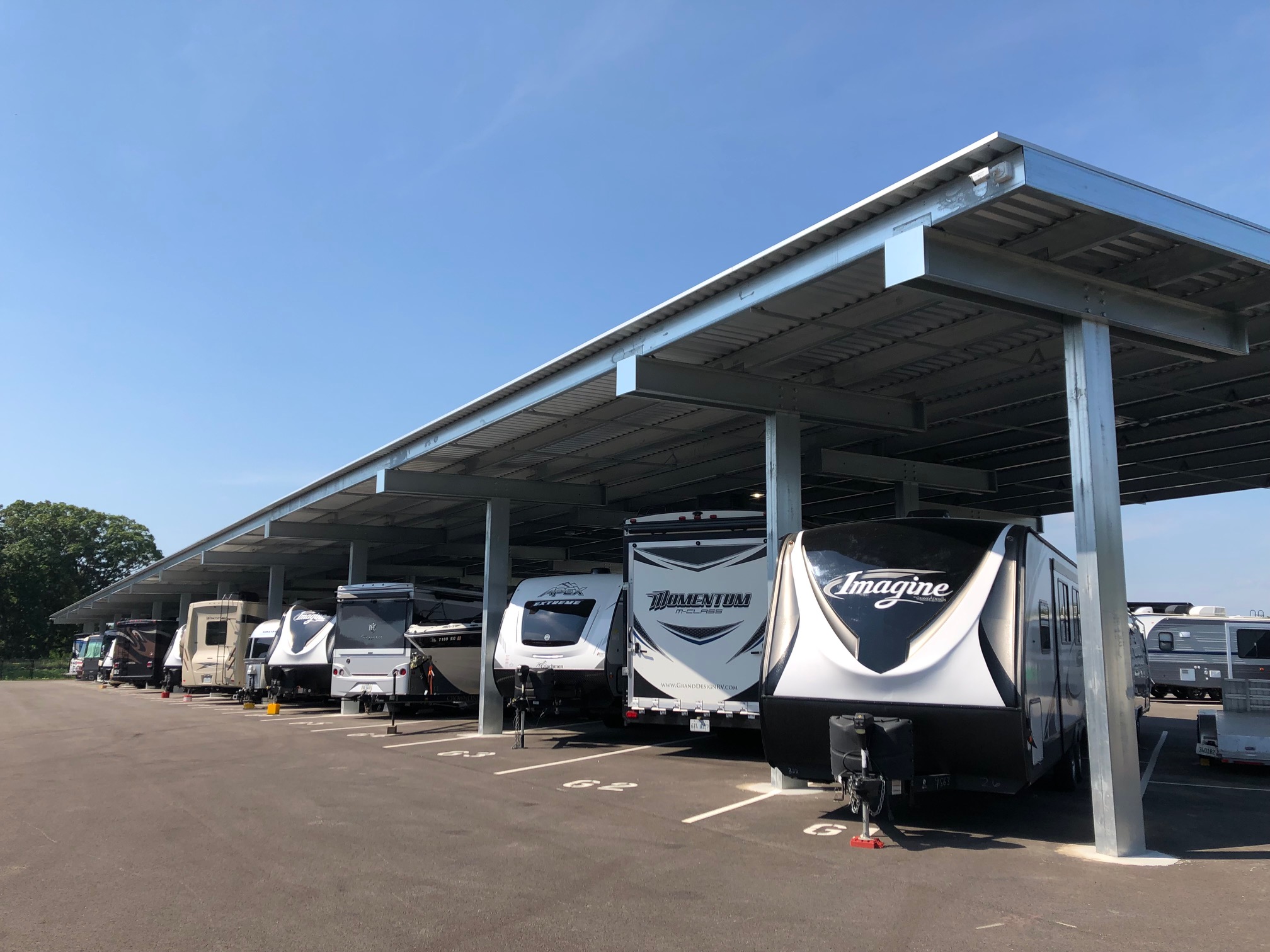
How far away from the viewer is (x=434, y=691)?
20.1m

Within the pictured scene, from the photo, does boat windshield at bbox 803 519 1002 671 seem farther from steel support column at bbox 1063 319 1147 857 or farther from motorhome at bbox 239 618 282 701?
motorhome at bbox 239 618 282 701

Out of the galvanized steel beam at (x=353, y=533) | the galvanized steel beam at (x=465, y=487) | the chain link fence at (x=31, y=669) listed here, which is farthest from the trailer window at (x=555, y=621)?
the chain link fence at (x=31, y=669)

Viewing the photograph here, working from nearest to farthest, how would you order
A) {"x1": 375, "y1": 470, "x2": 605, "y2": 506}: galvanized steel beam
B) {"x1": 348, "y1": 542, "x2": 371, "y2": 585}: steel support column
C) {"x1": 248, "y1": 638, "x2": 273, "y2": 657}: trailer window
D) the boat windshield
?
1. the boat windshield
2. {"x1": 375, "y1": 470, "x2": 605, "y2": 506}: galvanized steel beam
3. {"x1": 348, "y1": 542, "x2": 371, "y2": 585}: steel support column
4. {"x1": 248, "y1": 638, "x2": 273, "y2": 657}: trailer window

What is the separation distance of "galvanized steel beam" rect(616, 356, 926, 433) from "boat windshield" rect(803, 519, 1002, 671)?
306cm

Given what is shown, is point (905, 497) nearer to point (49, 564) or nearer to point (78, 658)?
point (78, 658)

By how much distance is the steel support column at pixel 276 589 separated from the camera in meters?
33.4

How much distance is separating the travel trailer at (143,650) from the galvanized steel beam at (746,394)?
3362cm

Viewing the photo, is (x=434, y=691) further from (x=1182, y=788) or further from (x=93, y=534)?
(x=93, y=534)

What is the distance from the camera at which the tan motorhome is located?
29.9 meters

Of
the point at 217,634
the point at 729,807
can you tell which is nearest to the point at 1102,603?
the point at 729,807

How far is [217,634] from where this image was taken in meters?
30.7

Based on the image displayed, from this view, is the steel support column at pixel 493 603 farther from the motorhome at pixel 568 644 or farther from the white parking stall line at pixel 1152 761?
the white parking stall line at pixel 1152 761

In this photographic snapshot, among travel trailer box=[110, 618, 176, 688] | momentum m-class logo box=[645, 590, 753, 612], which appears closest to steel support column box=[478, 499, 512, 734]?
momentum m-class logo box=[645, 590, 753, 612]

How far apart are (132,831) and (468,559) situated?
1116 inches
